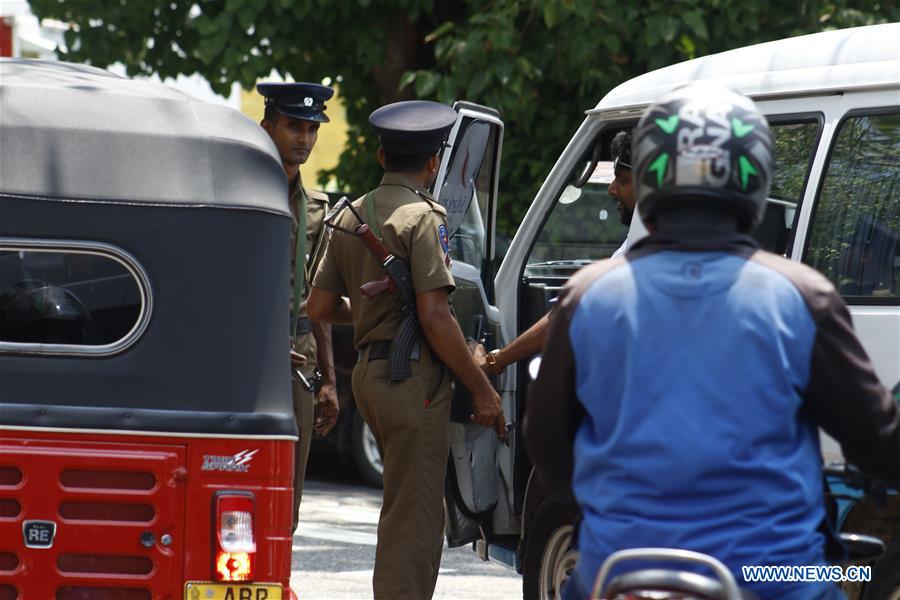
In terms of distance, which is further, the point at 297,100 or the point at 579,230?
the point at 579,230

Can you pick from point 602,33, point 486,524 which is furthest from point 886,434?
point 602,33

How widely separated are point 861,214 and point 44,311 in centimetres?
243

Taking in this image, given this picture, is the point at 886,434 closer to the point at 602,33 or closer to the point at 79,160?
the point at 79,160

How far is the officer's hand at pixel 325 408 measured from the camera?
590 cm

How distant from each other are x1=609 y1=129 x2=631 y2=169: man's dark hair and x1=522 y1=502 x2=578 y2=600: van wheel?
1.24 meters

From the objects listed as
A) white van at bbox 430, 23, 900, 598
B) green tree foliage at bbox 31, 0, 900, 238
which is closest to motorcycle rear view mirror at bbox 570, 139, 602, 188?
white van at bbox 430, 23, 900, 598

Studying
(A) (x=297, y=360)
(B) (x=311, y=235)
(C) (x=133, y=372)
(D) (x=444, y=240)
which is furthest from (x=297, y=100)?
(C) (x=133, y=372)

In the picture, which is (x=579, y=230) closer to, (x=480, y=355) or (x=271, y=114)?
(x=480, y=355)

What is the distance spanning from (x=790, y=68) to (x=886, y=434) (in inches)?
92.2

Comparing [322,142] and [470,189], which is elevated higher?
[470,189]

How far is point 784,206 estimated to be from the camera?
478 cm

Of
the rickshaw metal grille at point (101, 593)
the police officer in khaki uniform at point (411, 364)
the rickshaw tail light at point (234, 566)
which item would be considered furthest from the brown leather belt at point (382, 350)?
the rickshaw metal grille at point (101, 593)

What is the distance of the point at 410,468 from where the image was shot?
532 centimetres

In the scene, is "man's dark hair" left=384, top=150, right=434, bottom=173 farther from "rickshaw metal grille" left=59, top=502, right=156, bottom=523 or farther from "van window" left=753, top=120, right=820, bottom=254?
"rickshaw metal grille" left=59, top=502, right=156, bottom=523
